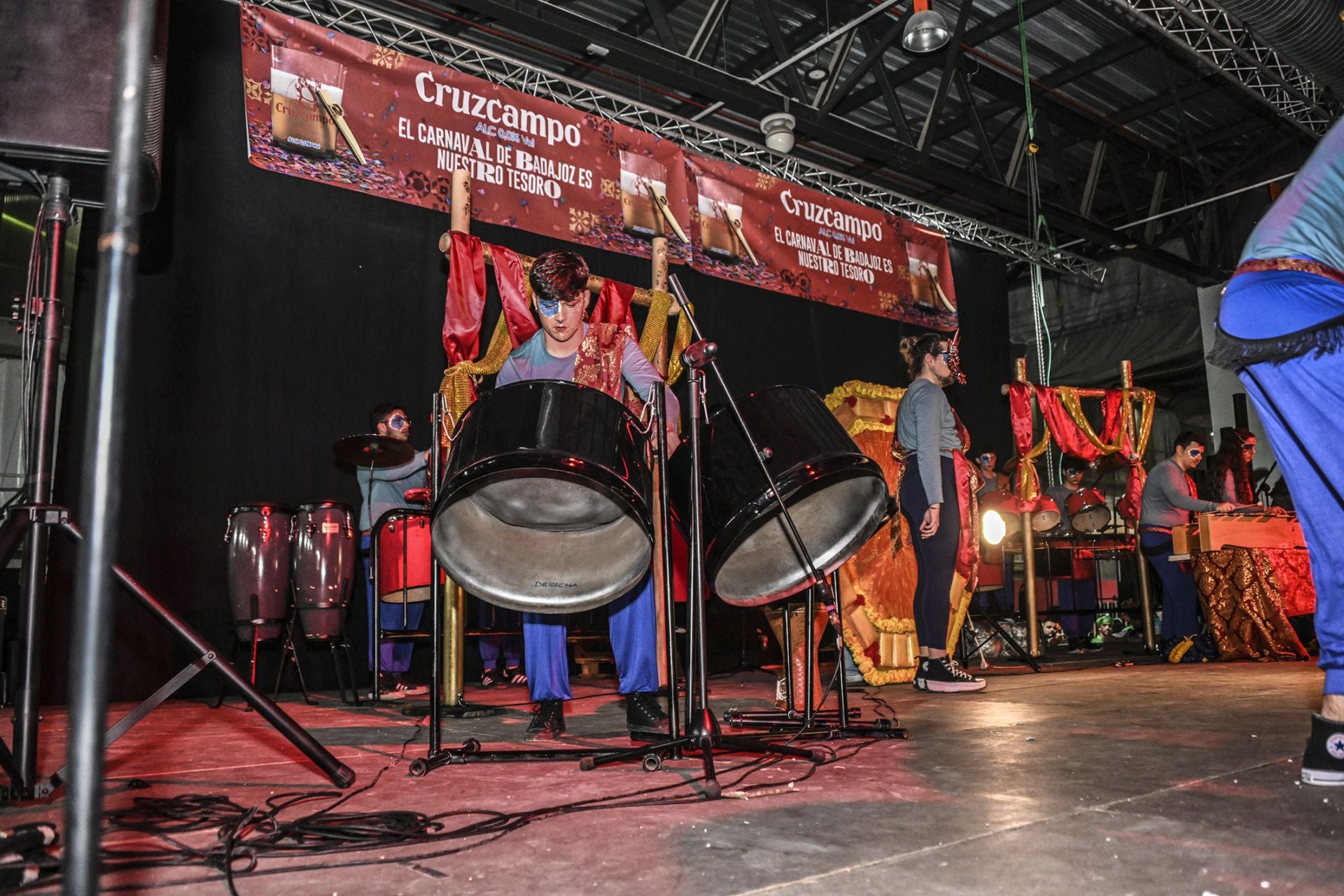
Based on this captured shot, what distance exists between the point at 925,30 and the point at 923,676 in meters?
3.26

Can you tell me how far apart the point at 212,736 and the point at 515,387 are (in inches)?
65.1

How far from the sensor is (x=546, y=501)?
1.99m

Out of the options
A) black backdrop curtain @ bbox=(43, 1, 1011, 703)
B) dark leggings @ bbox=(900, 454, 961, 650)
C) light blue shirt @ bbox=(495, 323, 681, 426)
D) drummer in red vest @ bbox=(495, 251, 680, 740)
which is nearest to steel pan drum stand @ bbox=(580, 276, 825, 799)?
drummer in red vest @ bbox=(495, 251, 680, 740)

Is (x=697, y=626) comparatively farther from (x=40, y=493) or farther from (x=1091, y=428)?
(x=1091, y=428)

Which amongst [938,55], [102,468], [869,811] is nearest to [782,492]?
[869,811]

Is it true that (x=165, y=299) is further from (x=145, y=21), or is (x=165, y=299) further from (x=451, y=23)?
(x=145, y=21)

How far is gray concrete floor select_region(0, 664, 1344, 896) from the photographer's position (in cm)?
114

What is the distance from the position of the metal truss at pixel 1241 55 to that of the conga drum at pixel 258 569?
5.14 metres

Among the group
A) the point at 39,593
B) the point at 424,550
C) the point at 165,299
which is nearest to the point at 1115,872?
the point at 39,593

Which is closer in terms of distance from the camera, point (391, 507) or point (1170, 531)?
point (391, 507)

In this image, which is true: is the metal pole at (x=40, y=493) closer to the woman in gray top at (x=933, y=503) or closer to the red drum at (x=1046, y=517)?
the woman in gray top at (x=933, y=503)

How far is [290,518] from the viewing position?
152 inches

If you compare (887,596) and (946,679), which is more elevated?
(887,596)

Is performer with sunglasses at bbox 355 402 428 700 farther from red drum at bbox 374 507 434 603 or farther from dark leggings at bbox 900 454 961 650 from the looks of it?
dark leggings at bbox 900 454 961 650
